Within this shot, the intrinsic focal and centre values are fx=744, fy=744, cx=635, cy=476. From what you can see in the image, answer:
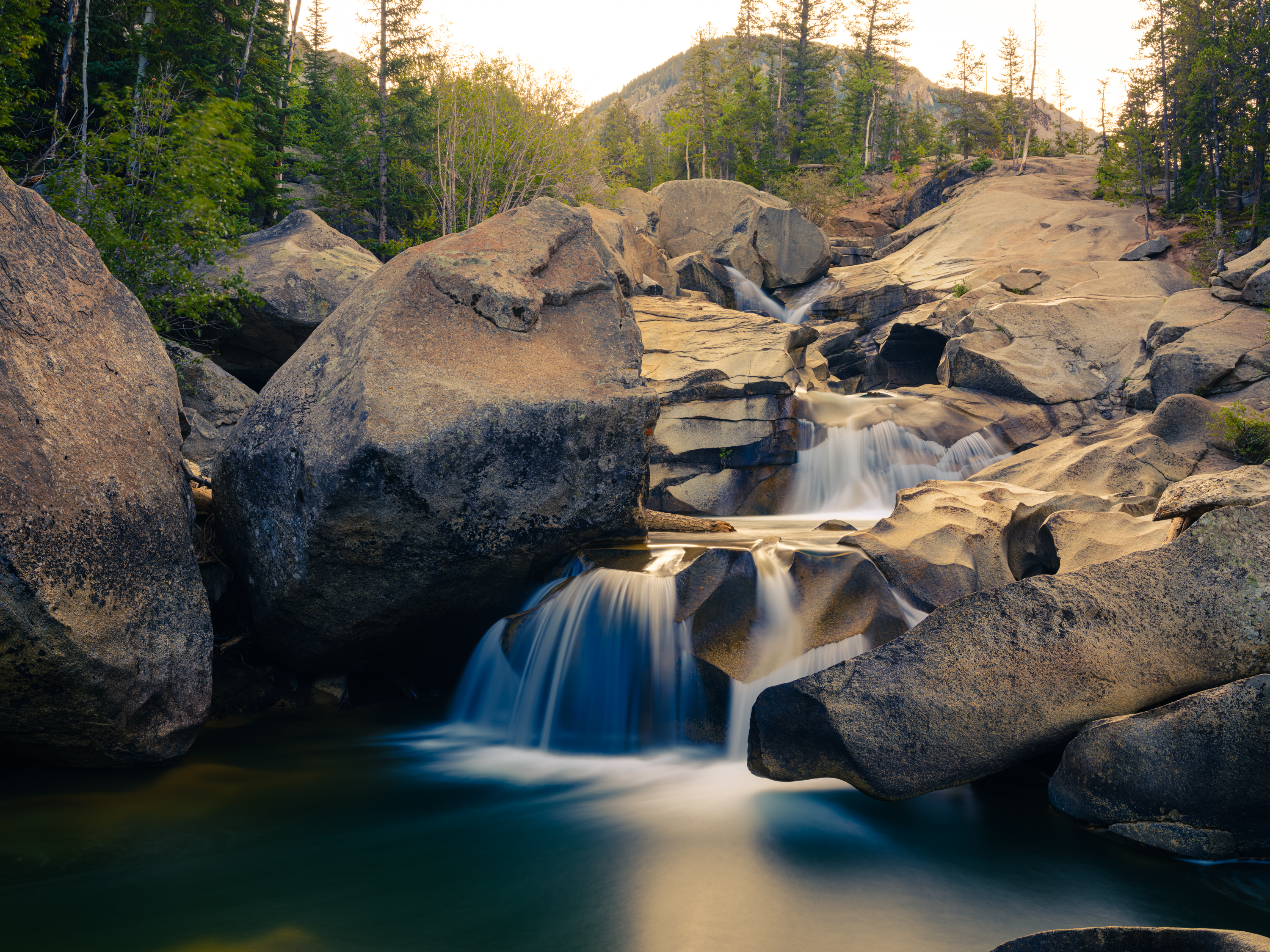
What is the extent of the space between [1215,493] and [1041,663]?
186 cm

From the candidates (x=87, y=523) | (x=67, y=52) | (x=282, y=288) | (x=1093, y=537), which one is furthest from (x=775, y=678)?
(x=67, y=52)

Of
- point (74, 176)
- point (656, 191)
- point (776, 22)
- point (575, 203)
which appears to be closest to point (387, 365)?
point (74, 176)

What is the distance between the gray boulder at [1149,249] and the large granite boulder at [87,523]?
71.8ft

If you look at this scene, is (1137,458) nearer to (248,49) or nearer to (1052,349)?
(1052,349)

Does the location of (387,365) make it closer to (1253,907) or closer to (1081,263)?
(1253,907)

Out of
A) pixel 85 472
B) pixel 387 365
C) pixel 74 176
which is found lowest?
pixel 85 472

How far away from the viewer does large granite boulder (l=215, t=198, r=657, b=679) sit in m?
5.56

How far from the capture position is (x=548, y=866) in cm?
434

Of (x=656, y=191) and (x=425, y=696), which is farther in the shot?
(x=656, y=191)

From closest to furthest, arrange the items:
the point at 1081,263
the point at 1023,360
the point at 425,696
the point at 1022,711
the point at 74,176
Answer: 1. the point at 1022,711
2. the point at 425,696
3. the point at 74,176
4. the point at 1023,360
5. the point at 1081,263

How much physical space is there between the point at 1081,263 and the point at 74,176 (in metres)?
21.3

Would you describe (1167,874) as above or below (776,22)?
below

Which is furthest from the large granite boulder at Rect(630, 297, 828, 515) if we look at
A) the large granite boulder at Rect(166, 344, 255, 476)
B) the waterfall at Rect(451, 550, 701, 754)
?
the large granite boulder at Rect(166, 344, 255, 476)

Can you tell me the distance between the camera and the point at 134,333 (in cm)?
567
